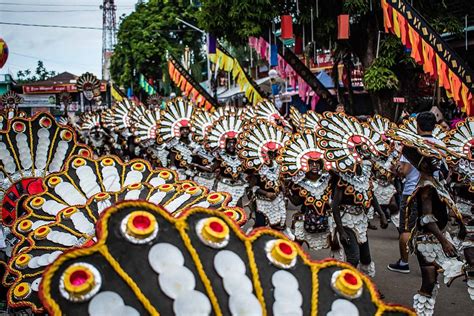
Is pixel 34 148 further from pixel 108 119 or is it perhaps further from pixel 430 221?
pixel 108 119

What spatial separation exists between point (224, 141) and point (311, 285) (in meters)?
6.68

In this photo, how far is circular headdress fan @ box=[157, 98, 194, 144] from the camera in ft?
34.8

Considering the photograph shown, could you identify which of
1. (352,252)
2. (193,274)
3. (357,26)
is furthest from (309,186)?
(357,26)

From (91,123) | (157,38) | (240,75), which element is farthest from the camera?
(157,38)

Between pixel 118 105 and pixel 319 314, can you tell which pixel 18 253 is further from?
pixel 118 105

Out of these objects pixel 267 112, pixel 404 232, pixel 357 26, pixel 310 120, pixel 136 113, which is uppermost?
pixel 357 26

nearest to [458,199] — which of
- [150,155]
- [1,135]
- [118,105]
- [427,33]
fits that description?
[427,33]

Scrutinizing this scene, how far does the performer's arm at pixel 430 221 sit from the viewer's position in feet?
14.5

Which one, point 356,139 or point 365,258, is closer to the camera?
point 365,258

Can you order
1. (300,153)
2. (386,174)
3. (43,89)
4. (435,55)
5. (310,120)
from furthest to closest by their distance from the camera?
1. (43,89)
2. (435,55)
3. (310,120)
4. (386,174)
5. (300,153)

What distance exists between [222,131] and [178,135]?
1702 mm

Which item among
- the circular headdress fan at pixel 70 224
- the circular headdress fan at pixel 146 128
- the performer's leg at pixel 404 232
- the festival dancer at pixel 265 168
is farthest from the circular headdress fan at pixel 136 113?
the circular headdress fan at pixel 70 224

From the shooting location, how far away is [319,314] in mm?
2154

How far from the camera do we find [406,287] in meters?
6.25
